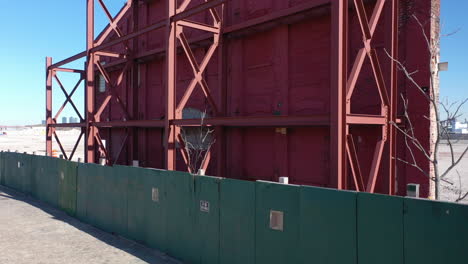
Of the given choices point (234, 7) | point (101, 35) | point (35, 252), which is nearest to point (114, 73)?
point (101, 35)

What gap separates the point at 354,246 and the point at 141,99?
12018 millimetres

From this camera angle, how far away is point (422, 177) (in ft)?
24.2

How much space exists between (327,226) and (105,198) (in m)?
6.57

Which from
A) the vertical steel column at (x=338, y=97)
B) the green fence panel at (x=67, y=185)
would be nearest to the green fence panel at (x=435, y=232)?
the vertical steel column at (x=338, y=97)

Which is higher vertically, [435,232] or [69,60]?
[69,60]

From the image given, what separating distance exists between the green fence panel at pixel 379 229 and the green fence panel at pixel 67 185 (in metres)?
9.02

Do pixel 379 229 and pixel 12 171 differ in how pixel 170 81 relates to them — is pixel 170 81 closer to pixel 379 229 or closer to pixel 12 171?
pixel 379 229

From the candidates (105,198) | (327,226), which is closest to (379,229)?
(327,226)

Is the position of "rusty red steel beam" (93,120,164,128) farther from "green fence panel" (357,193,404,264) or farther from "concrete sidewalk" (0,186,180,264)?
"green fence panel" (357,193,404,264)

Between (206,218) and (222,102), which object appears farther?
(222,102)

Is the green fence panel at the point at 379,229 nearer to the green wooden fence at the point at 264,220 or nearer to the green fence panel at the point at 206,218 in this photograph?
the green wooden fence at the point at 264,220

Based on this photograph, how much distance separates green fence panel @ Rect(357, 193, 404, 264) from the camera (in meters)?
4.16

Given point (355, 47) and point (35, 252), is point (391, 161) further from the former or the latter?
point (35, 252)

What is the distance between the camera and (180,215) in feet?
23.5
